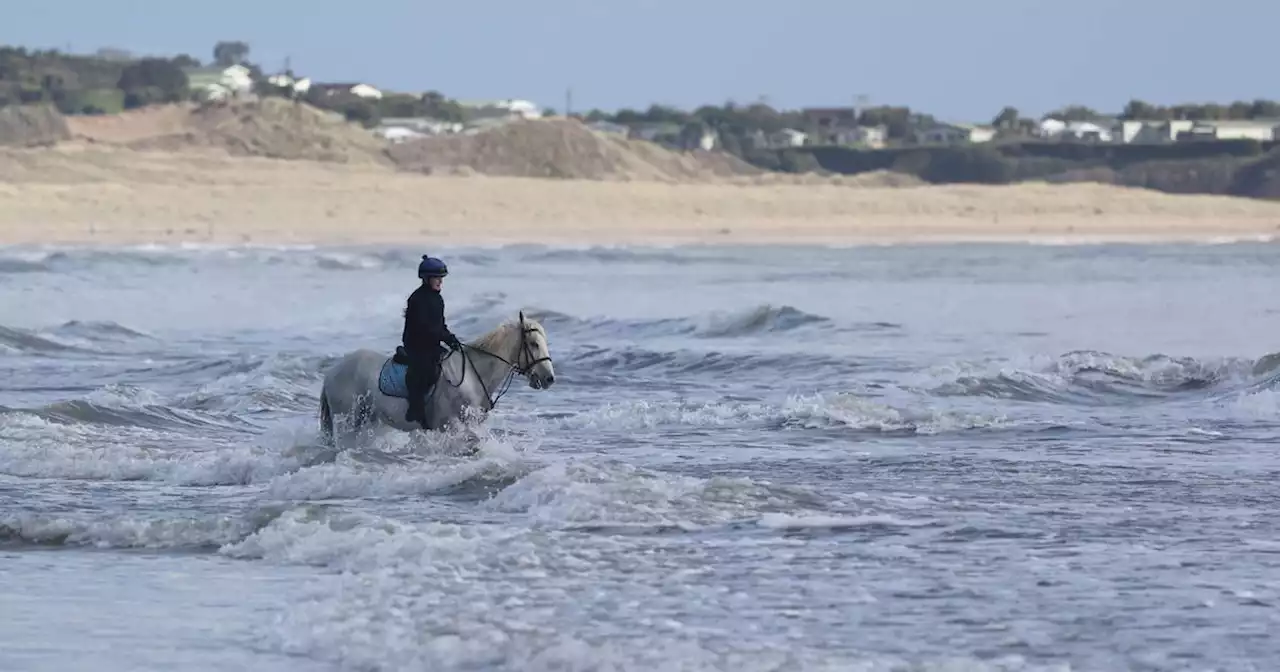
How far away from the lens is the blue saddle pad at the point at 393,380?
13078 millimetres

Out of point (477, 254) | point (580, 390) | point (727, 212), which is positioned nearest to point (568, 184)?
point (727, 212)

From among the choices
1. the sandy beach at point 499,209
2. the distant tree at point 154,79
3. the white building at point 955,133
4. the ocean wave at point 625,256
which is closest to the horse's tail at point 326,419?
A: the ocean wave at point 625,256

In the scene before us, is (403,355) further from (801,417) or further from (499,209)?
(499,209)

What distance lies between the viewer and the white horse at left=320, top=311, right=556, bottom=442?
13.1 m

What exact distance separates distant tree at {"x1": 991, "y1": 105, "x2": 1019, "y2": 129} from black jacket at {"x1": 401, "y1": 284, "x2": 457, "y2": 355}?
12515 centimetres

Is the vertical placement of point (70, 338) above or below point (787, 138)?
below

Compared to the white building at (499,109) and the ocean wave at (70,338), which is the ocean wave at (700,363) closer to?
the ocean wave at (70,338)

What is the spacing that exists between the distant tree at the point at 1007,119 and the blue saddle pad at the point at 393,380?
4922 inches

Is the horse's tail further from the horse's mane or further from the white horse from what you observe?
the horse's mane

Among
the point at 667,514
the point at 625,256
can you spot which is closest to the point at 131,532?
the point at 667,514

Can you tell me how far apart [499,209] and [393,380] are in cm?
5203

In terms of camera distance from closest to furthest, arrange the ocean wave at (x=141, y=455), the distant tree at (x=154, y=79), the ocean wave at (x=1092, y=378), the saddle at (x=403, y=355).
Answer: the saddle at (x=403, y=355) → the ocean wave at (x=141, y=455) → the ocean wave at (x=1092, y=378) → the distant tree at (x=154, y=79)

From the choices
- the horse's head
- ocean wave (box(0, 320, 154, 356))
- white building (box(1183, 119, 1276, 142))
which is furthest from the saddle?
white building (box(1183, 119, 1276, 142))

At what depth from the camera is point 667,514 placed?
11562 mm
